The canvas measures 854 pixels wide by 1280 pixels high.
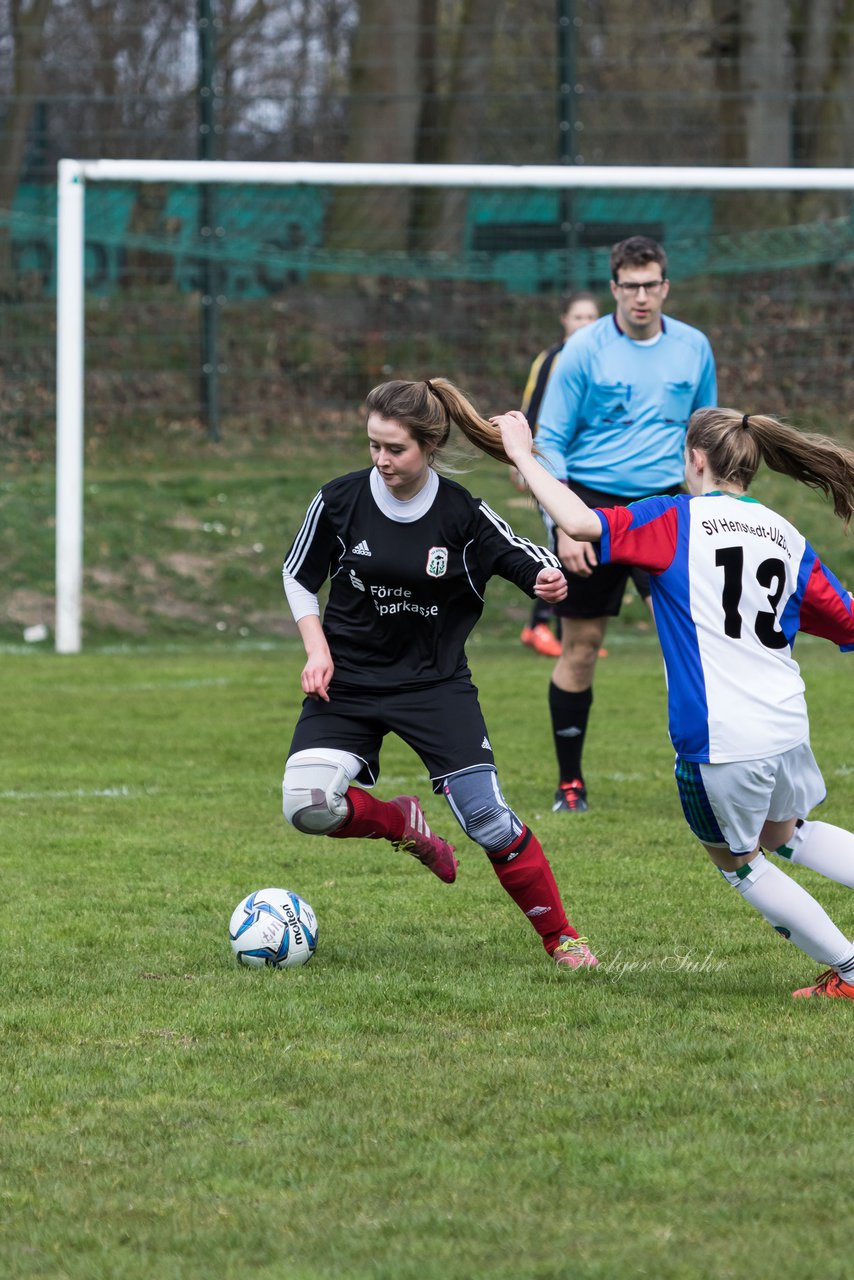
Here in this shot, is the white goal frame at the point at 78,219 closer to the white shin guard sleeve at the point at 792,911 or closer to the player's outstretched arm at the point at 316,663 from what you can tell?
the player's outstretched arm at the point at 316,663

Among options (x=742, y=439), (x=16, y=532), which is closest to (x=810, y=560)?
(x=742, y=439)

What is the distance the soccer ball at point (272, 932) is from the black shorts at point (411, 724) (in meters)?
0.43

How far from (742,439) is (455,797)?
1.24 metres

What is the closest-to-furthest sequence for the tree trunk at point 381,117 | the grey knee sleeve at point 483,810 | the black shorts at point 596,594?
the grey knee sleeve at point 483,810 → the black shorts at point 596,594 → the tree trunk at point 381,117

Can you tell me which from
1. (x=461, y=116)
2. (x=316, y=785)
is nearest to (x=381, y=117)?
(x=461, y=116)

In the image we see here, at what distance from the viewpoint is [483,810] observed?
4.61m

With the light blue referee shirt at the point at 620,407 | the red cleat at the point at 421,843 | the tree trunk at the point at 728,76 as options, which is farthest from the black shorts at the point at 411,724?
the tree trunk at the point at 728,76

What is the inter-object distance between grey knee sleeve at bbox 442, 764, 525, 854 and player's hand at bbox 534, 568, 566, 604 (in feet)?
1.76

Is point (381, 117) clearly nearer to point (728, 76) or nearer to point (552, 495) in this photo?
point (728, 76)

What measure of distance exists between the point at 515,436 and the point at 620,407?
2677 mm

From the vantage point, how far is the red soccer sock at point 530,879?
4.64 m

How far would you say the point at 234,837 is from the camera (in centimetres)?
649

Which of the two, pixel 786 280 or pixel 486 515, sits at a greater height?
pixel 786 280

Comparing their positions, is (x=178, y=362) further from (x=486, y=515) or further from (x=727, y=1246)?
(x=727, y=1246)
